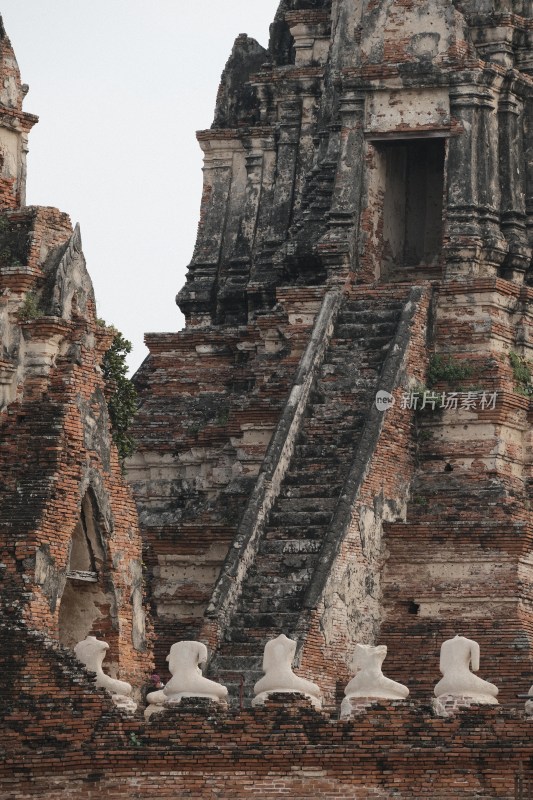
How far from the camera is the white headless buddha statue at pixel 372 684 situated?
29969 mm

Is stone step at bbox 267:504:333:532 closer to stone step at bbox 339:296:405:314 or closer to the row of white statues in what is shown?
stone step at bbox 339:296:405:314

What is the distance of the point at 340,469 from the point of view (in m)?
36.0

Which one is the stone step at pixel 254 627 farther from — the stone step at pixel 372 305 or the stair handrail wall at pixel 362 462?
the stone step at pixel 372 305

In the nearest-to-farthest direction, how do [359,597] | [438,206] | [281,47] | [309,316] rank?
1. [359,597]
2. [309,316]
3. [438,206]
4. [281,47]

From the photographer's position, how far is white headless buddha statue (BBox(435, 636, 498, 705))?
29.8 m

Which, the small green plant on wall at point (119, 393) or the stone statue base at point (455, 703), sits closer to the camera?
the stone statue base at point (455, 703)

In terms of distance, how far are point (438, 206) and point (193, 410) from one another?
3784mm

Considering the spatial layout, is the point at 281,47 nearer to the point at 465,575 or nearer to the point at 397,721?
the point at 465,575

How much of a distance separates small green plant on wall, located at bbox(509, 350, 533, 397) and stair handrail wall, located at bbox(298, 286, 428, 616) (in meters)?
1.22

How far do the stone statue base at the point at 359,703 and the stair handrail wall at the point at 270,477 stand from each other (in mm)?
4250

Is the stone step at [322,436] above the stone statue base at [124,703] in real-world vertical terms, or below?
above

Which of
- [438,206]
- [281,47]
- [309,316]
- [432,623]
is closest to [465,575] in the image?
[432,623]

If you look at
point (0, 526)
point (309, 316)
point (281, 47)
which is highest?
point (281, 47)

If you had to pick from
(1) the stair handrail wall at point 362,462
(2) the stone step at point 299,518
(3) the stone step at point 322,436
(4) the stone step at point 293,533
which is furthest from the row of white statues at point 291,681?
(3) the stone step at point 322,436
